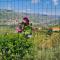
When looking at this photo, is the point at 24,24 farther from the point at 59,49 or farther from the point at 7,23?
the point at 59,49

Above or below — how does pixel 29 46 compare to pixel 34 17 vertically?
below

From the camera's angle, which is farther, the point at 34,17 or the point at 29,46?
the point at 34,17

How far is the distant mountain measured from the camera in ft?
17.0

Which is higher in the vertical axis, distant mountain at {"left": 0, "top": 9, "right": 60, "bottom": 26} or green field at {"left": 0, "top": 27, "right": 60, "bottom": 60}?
distant mountain at {"left": 0, "top": 9, "right": 60, "bottom": 26}

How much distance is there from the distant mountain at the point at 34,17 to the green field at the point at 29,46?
0.80 ft

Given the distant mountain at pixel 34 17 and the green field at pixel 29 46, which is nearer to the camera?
the green field at pixel 29 46

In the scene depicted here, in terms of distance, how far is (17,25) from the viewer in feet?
17.9

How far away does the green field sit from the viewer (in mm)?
4898

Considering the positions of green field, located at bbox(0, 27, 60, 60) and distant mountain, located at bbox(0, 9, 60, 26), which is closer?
green field, located at bbox(0, 27, 60, 60)

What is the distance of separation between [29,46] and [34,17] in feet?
2.13

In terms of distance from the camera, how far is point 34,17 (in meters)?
5.25

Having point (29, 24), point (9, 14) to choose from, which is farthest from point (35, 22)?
point (9, 14)

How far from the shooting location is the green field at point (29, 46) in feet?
16.1

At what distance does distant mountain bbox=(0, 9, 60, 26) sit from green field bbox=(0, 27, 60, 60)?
0.24 m
